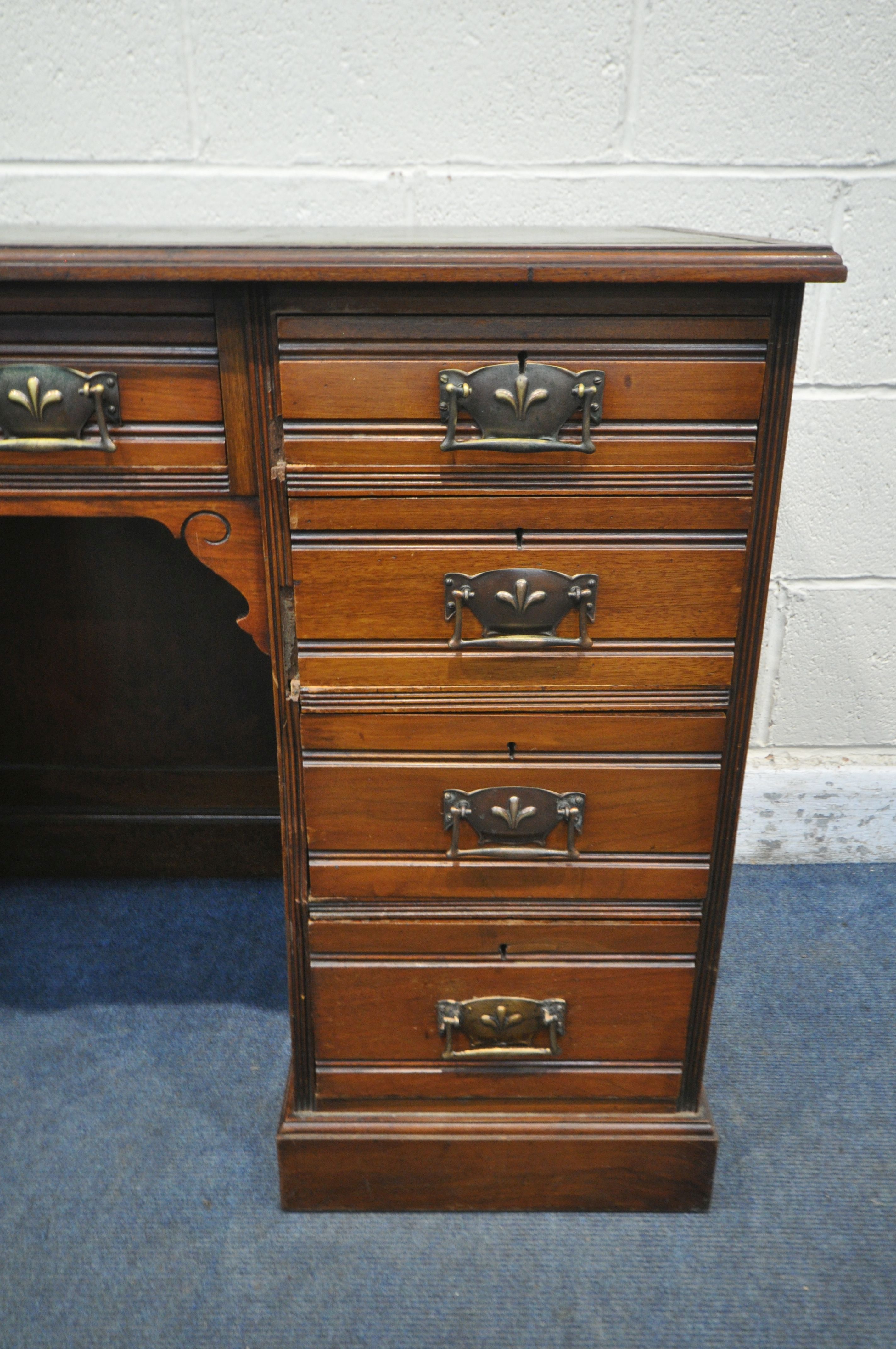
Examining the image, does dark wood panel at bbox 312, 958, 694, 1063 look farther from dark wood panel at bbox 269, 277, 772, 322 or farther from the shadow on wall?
dark wood panel at bbox 269, 277, 772, 322

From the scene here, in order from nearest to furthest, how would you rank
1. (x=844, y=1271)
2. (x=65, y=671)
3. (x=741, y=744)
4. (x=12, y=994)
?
(x=741, y=744)
(x=844, y=1271)
(x=12, y=994)
(x=65, y=671)

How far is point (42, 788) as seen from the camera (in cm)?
161

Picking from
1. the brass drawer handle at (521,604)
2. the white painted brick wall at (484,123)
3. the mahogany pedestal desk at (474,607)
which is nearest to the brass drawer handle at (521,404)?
the mahogany pedestal desk at (474,607)

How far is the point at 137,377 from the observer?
0.82m

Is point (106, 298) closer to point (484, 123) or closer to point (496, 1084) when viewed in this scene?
point (484, 123)

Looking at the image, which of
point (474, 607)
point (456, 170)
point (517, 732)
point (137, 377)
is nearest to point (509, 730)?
point (517, 732)

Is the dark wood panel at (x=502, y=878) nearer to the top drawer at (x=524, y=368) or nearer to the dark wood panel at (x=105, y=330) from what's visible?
the top drawer at (x=524, y=368)

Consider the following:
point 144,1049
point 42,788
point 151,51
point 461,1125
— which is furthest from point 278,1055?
point 151,51

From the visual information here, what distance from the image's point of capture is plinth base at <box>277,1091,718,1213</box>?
1.07m

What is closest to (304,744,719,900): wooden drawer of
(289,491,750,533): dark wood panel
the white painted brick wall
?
(289,491,750,533): dark wood panel

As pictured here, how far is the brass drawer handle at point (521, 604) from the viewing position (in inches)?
34.0

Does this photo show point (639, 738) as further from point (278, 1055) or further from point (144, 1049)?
point (144, 1049)

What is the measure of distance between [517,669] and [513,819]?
160mm

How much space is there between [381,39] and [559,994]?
4.05 ft
